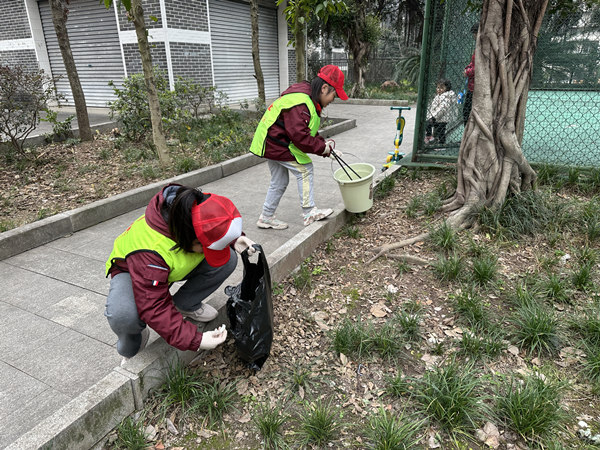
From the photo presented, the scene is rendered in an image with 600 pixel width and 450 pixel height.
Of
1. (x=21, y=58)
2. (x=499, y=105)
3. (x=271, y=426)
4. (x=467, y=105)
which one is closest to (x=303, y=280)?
(x=271, y=426)

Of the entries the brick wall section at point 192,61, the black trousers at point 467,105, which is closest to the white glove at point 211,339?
the black trousers at point 467,105

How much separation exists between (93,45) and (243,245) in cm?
1389

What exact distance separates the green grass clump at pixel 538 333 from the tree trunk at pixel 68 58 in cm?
782

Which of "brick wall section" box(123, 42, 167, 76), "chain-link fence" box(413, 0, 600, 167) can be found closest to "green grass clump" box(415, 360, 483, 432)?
"chain-link fence" box(413, 0, 600, 167)

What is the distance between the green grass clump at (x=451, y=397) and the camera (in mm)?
2146

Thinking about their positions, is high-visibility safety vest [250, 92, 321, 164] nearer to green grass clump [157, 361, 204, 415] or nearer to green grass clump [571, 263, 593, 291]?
green grass clump [157, 361, 204, 415]

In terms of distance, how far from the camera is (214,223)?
1.98 m

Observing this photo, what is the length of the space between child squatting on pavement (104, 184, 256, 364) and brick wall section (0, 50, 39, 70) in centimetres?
1550

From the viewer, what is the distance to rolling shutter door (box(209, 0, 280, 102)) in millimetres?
13766

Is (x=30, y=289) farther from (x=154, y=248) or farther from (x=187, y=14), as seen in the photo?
(x=187, y=14)

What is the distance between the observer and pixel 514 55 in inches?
165

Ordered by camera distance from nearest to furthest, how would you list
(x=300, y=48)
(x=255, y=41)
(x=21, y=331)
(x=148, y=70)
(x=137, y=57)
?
(x=21, y=331)
(x=148, y=70)
(x=300, y=48)
(x=255, y=41)
(x=137, y=57)

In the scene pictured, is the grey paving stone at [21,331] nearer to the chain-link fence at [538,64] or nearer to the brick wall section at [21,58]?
the chain-link fence at [538,64]

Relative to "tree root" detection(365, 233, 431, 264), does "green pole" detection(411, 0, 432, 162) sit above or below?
above
